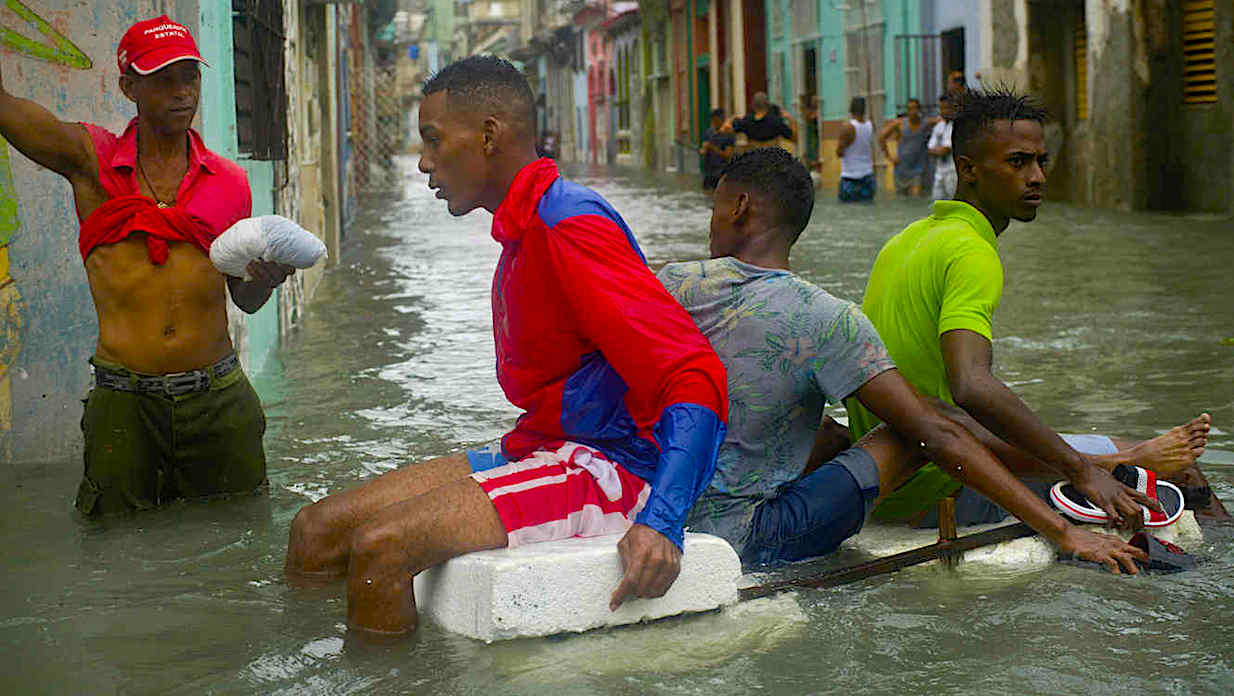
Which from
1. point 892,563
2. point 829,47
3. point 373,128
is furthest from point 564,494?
point 373,128

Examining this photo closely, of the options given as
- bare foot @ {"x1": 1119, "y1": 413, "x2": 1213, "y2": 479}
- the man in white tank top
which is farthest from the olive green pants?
the man in white tank top

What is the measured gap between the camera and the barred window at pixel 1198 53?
16891 millimetres

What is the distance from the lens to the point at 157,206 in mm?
4695

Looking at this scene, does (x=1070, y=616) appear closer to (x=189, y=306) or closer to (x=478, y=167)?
(x=478, y=167)

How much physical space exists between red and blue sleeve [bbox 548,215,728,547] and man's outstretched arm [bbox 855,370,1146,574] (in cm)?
62

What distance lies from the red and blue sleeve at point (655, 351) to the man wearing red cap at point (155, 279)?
1421 millimetres

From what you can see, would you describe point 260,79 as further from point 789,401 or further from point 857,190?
point 857,190

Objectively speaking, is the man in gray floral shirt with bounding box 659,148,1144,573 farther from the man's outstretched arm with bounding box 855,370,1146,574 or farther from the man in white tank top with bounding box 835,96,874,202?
the man in white tank top with bounding box 835,96,874,202

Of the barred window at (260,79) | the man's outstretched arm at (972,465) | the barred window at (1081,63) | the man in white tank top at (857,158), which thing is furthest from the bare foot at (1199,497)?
the barred window at (1081,63)

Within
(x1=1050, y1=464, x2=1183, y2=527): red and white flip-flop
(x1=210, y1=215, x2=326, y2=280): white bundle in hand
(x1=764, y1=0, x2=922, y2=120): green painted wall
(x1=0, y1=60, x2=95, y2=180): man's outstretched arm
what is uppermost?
(x1=764, y1=0, x2=922, y2=120): green painted wall

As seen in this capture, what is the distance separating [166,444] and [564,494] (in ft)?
5.90

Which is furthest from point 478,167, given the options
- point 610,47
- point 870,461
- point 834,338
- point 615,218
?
point 610,47

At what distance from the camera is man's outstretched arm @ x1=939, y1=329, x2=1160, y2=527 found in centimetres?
396

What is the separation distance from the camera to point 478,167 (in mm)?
3586
